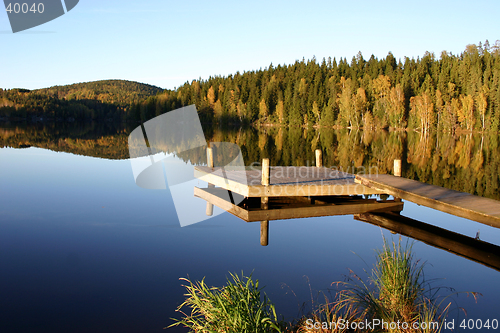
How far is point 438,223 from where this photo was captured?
397 inches

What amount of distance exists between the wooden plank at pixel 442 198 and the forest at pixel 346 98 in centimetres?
5675

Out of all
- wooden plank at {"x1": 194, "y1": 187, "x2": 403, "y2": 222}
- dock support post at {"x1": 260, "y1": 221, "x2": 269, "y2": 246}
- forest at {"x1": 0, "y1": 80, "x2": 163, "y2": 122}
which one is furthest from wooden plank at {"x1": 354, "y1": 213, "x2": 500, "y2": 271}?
forest at {"x1": 0, "y1": 80, "x2": 163, "y2": 122}

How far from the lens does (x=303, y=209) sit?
980 cm

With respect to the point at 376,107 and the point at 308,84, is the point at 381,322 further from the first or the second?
the point at 308,84

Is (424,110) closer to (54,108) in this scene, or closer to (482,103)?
(482,103)

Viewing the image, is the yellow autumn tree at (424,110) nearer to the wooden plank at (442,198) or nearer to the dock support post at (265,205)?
the wooden plank at (442,198)

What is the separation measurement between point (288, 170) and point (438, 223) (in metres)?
4.63

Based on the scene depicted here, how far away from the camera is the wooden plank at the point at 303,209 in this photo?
9.45m

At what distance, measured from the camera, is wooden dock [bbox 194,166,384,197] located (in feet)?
31.0

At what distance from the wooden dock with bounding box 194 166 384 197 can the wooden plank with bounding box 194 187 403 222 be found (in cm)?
36

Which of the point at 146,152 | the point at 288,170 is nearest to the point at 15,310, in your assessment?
the point at 288,170

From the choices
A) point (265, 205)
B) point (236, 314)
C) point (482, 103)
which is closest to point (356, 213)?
point (265, 205)

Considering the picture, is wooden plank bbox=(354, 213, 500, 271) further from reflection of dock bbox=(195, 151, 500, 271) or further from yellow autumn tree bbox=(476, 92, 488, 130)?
yellow autumn tree bbox=(476, 92, 488, 130)

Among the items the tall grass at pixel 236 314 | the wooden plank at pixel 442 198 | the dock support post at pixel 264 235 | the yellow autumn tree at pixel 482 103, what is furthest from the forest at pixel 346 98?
the tall grass at pixel 236 314
